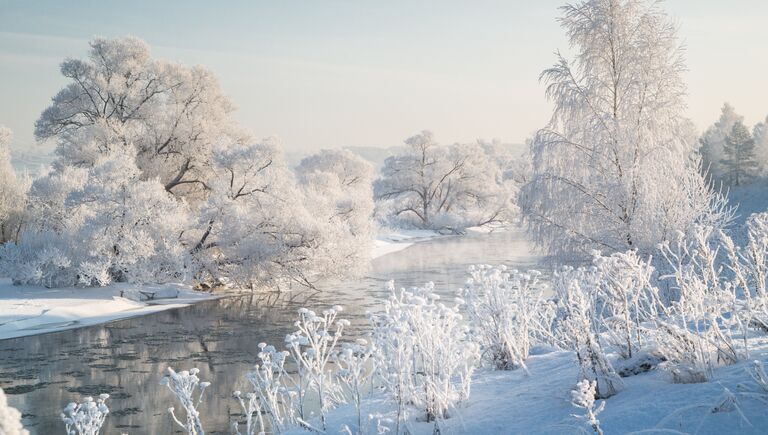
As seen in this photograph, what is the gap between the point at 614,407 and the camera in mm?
4043

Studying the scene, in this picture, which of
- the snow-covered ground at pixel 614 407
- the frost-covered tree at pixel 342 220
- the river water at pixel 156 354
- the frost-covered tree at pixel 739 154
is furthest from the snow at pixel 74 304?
the frost-covered tree at pixel 739 154

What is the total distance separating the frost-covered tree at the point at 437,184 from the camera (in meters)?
56.3

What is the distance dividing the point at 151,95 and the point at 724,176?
46087mm

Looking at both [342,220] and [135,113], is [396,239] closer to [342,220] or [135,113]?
[342,220]

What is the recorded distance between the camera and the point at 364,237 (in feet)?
79.7

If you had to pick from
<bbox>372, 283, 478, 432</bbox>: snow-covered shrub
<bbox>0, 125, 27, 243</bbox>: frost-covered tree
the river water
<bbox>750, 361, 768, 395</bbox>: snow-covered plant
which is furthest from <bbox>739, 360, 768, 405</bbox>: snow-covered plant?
<bbox>0, 125, 27, 243</bbox>: frost-covered tree

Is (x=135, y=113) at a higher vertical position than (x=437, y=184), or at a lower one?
higher

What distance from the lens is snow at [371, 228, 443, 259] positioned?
121ft

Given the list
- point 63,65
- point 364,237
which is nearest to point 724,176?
point 364,237

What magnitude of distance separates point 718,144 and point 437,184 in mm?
27586

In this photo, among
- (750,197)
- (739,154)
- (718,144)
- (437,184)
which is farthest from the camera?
(718,144)

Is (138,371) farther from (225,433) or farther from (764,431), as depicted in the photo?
(764,431)

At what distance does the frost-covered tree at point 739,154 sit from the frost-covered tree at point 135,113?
39.3 metres

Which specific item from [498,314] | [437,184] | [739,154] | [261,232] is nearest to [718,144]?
[739,154]
